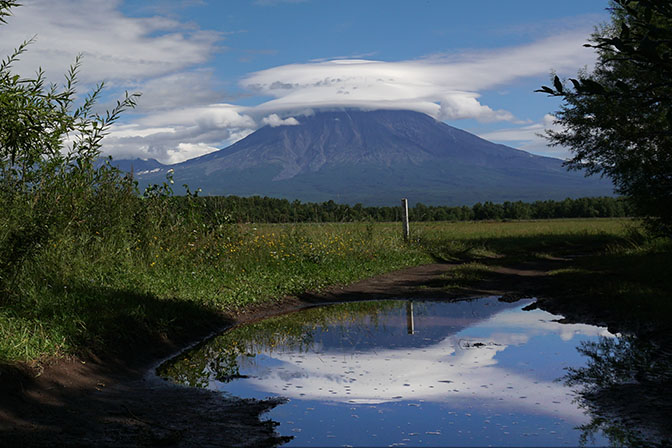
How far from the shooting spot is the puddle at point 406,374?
5.36 metres

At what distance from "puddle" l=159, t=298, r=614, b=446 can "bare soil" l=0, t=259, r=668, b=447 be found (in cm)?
33

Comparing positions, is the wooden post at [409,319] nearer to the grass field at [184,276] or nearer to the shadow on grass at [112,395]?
the grass field at [184,276]

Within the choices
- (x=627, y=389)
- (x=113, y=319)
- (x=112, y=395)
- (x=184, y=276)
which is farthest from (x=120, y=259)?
(x=627, y=389)

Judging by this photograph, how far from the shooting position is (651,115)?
2039 centimetres

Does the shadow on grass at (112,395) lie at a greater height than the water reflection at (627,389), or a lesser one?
greater

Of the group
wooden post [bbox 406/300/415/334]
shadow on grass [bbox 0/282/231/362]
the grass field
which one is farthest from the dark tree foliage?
shadow on grass [bbox 0/282/231/362]

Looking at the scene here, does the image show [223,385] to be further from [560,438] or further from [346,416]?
[560,438]

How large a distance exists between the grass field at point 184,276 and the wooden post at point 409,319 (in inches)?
96.1

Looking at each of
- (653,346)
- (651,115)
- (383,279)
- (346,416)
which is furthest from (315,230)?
(346,416)

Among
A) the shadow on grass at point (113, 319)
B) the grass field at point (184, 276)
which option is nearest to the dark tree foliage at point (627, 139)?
the grass field at point (184, 276)

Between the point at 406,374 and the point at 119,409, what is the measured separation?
3.22 metres

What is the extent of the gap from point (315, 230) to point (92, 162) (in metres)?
10.0

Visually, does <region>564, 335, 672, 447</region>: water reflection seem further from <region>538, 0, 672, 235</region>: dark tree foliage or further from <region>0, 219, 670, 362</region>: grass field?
<region>538, 0, 672, 235</region>: dark tree foliage

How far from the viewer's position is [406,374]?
7.25m
